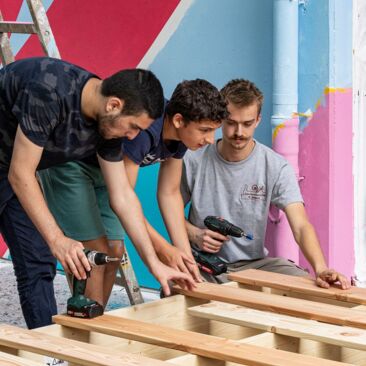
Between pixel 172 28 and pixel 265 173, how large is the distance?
141 cm

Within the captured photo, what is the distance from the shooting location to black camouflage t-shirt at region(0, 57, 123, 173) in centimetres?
340

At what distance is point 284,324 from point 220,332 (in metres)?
0.46

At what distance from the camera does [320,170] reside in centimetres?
491

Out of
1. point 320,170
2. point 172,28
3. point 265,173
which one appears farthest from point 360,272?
point 172,28

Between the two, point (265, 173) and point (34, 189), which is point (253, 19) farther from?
point (34, 189)

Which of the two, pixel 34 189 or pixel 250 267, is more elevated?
pixel 34 189

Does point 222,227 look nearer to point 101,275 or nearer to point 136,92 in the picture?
point 101,275

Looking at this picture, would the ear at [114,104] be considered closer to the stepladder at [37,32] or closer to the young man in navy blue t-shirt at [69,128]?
the young man in navy blue t-shirt at [69,128]

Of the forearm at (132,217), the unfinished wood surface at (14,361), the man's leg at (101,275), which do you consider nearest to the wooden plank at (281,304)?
the forearm at (132,217)

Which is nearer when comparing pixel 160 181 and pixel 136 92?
pixel 136 92

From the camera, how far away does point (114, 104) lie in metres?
3.40

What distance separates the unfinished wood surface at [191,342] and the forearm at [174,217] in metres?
0.85

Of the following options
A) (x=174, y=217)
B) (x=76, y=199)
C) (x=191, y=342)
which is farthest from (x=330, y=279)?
(x=76, y=199)

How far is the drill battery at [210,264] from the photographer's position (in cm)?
428
